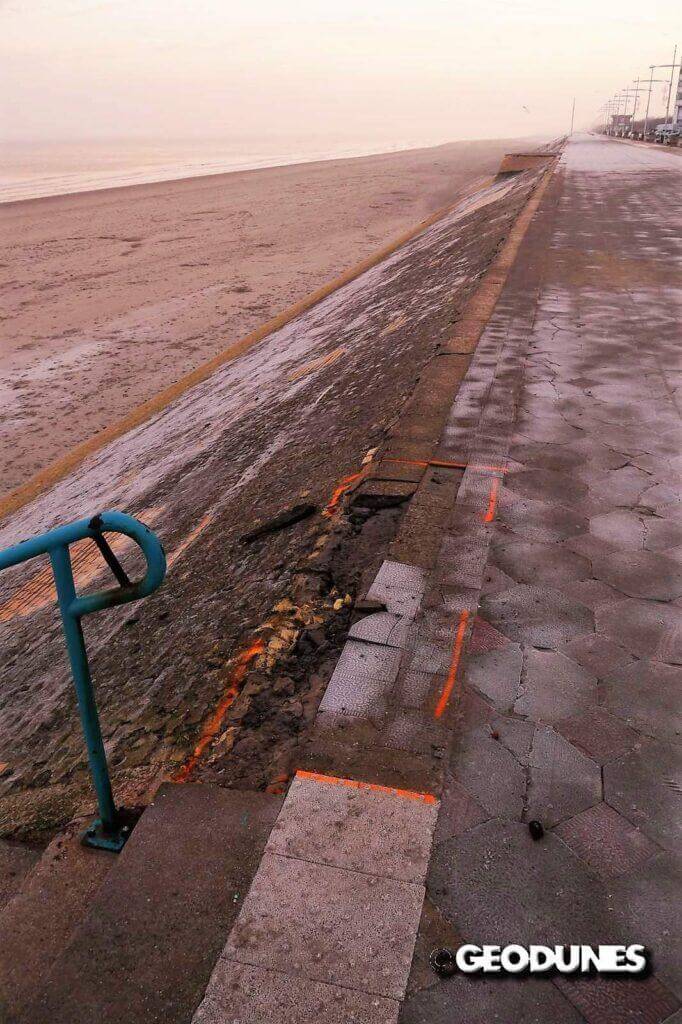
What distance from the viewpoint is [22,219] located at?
25656mm

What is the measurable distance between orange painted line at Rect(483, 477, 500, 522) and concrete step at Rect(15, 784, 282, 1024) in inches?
68.0

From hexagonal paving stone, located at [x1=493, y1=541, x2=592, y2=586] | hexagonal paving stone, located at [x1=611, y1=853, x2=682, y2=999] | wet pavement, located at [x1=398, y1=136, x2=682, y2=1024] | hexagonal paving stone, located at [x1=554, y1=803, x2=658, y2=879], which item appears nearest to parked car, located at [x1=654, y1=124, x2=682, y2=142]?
wet pavement, located at [x1=398, y1=136, x2=682, y2=1024]

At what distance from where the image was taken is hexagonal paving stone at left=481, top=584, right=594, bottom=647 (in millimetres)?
2561

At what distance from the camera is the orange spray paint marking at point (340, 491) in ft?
12.5

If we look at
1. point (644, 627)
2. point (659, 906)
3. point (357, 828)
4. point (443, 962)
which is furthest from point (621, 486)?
point (443, 962)

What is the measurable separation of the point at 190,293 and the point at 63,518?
988 cm

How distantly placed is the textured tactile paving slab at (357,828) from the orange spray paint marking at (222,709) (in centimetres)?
38

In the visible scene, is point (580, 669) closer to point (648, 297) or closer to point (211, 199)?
point (648, 297)

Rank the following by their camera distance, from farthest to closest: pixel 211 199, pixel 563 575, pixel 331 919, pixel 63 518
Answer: pixel 211 199
pixel 63 518
pixel 563 575
pixel 331 919

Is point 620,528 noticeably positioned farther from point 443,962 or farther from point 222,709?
point 443,962

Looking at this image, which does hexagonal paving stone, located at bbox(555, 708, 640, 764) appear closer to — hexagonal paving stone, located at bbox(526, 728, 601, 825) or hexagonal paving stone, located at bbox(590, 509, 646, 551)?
hexagonal paving stone, located at bbox(526, 728, 601, 825)

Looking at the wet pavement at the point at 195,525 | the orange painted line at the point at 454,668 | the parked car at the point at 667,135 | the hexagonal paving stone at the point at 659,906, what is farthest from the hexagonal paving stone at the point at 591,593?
the parked car at the point at 667,135

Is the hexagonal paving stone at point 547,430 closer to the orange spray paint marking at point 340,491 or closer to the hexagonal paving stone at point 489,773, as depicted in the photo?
the orange spray paint marking at point 340,491

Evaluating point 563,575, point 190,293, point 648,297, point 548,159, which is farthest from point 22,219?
point 563,575
